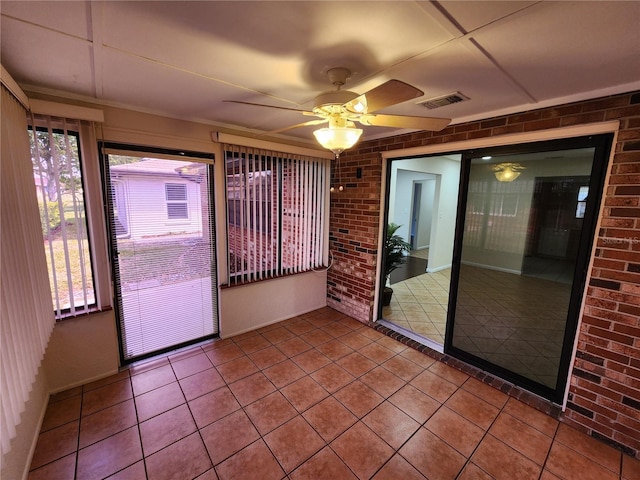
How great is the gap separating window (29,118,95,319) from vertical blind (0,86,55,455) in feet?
0.47

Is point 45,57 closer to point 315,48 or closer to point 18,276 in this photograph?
point 18,276

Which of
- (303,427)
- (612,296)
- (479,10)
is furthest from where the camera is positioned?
(303,427)

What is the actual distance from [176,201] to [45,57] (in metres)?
1.28

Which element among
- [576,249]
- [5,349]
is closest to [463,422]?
[576,249]

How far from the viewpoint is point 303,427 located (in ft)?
6.23

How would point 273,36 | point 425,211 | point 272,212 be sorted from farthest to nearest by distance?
point 425,211
point 272,212
point 273,36

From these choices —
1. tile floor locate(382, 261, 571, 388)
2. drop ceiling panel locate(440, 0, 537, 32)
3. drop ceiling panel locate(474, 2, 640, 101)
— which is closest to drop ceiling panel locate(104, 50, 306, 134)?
drop ceiling panel locate(440, 0, 537, 32)

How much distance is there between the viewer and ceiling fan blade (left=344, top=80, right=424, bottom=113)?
117 centimetres

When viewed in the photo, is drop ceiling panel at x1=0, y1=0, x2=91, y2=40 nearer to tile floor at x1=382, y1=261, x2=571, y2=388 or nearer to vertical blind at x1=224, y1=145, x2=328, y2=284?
vertical blind at x1=224, y1=145, x2=328, y2=284

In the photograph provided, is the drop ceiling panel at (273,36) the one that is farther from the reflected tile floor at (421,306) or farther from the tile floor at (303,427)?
the reflected tile floor at (421,306)

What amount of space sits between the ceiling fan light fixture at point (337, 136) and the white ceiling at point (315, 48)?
352 millimetres

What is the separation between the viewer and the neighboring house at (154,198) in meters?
2.32

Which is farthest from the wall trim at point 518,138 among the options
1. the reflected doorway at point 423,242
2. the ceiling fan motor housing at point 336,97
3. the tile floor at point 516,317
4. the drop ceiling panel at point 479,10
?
the ceiling fan motor housing at point 336,97

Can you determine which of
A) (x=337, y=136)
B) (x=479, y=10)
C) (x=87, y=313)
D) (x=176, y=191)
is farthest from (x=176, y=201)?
(x=479, y=10)
